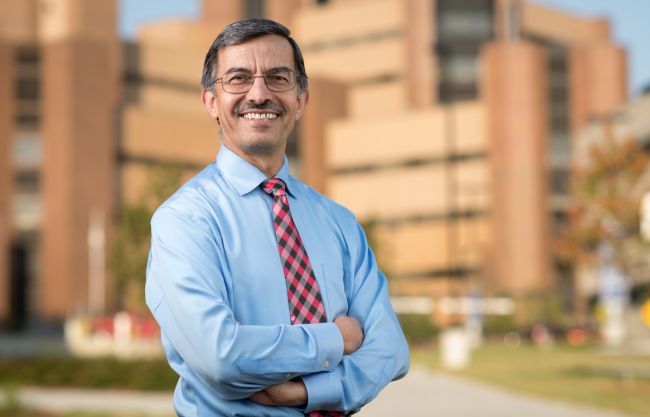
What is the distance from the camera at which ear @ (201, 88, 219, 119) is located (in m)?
3.43

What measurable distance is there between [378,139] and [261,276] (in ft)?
288

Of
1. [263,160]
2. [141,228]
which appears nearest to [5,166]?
[141,228]

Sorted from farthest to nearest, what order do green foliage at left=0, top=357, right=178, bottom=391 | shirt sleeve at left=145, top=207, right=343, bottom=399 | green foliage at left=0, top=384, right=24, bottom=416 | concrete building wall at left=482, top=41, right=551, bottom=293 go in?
concrete building wall at left=482, top=41, right=551, bottom=293
green foliage at left=0, top=357, right=178, bottom=391
green foliage at left=0, top=384, right=24, bottom=416
shirt sleeve at left=145, top=207, right=343, bottom=399

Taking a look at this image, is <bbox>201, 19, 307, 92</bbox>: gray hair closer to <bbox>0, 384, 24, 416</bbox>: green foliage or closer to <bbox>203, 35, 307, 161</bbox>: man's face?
<bbox>203, 35, 307, 161</bbox>: man's face

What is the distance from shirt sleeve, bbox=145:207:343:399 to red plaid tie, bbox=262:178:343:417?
0.08 metres

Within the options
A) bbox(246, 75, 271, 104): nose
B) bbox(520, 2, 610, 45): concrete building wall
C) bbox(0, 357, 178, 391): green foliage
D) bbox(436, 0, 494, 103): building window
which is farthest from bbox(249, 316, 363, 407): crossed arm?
bbox(520, 2, 610, 45): concrete building wall

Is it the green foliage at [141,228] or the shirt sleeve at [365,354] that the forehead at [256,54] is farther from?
the green foliage at [141,228]

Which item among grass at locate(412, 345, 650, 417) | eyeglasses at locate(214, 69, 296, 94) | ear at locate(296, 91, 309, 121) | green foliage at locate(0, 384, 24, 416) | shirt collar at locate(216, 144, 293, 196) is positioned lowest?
grass at locate(412, 345, 650, 417)

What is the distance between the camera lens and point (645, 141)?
197ft

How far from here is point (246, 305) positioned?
314 centimetres

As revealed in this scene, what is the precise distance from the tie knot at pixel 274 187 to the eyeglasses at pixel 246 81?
0.29m

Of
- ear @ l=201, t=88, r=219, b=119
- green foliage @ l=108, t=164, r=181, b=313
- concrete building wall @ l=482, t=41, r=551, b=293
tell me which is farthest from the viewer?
concrete building wall @ l=482, t=41, r=551, b=293

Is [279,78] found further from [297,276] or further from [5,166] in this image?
[5,166]

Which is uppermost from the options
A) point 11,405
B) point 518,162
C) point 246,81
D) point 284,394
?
point 518,162
